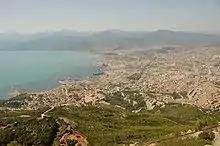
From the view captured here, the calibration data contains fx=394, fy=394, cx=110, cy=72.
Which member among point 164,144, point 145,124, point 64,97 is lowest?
point 64,97

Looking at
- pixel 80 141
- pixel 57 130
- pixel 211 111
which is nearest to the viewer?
pixel 80 141

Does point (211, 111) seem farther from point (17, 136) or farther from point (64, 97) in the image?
point (17, 136)

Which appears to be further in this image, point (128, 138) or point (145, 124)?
point (145, 124)

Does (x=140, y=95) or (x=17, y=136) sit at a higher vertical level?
(x=17, y=136)

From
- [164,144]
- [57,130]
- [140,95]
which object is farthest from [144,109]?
[164,144]

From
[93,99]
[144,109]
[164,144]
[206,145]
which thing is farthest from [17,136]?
[93,99]

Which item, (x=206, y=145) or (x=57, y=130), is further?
(x=57, y=130)

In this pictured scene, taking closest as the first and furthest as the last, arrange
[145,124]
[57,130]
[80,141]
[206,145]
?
[206,145] → [80,141] → [57,130] → [145,124]

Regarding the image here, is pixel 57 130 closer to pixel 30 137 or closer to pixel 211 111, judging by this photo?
pixel 30 137

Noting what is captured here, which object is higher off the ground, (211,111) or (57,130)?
(57,130)
